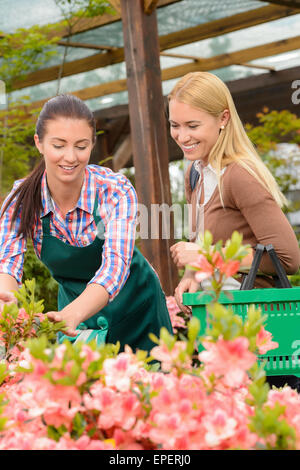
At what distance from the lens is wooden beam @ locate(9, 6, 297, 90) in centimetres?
565

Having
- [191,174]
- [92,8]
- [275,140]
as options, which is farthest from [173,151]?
[191,174]

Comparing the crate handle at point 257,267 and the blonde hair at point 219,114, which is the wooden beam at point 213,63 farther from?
the crate handle at point 257,267

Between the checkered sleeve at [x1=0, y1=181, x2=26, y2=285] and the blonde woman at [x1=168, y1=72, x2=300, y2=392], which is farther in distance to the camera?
the checkered sleeve at [x1=0, y1=181, x2=26, y2=285]

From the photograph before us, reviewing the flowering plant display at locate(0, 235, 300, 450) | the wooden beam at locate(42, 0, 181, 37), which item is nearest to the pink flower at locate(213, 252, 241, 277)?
the flowering plant display at locate(0, 235, 300, 450)

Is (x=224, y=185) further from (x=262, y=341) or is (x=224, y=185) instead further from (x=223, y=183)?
(x=262, y=341)

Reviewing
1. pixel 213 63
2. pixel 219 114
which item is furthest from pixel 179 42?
pixel 219 114

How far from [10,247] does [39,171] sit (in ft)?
0.94

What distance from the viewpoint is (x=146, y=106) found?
3.91 m

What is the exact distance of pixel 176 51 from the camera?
668cm

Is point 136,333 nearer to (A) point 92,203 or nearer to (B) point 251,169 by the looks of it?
(A) point 92,203

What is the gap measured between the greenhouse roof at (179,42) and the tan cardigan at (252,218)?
327cm

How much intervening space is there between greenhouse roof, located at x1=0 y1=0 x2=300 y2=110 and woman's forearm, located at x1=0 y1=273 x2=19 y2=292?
358cm

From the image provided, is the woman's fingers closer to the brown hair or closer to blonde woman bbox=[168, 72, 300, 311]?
blonde woman bbox=[168, 72, 300, 311]
